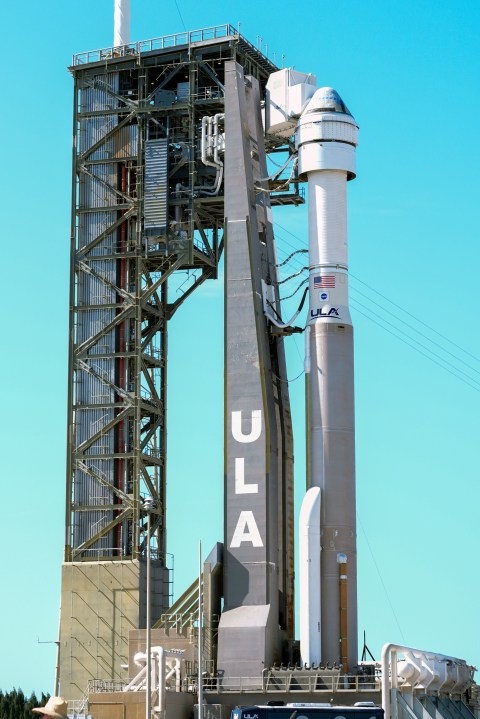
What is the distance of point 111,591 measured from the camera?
189 ft

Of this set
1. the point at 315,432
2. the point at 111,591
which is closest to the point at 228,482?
the point at 315,432

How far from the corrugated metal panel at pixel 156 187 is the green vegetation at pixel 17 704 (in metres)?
26.5

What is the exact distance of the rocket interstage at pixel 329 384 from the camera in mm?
50156

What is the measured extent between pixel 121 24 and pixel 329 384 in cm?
2099

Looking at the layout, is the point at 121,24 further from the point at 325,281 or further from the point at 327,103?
the point at 325,281

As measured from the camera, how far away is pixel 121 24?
6338 cm

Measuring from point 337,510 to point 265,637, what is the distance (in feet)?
16.8

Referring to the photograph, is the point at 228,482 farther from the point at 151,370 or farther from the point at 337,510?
the point at 151,370

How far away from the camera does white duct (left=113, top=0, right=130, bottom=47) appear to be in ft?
207

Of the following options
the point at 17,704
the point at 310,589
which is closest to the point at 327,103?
the point at 310,589

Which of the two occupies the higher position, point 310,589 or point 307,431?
point 307,431

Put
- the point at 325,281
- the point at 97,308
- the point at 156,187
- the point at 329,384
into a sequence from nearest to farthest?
1. the point at 329,384
2. the point at 325,281
3. the point at 156,187
4. the point at 97,308

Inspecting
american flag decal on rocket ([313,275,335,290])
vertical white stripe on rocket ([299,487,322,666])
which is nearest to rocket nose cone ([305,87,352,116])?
american flag decal on rocket ([313,275,335,290])

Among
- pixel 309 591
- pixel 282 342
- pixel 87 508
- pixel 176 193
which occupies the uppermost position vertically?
pixel 176 193
